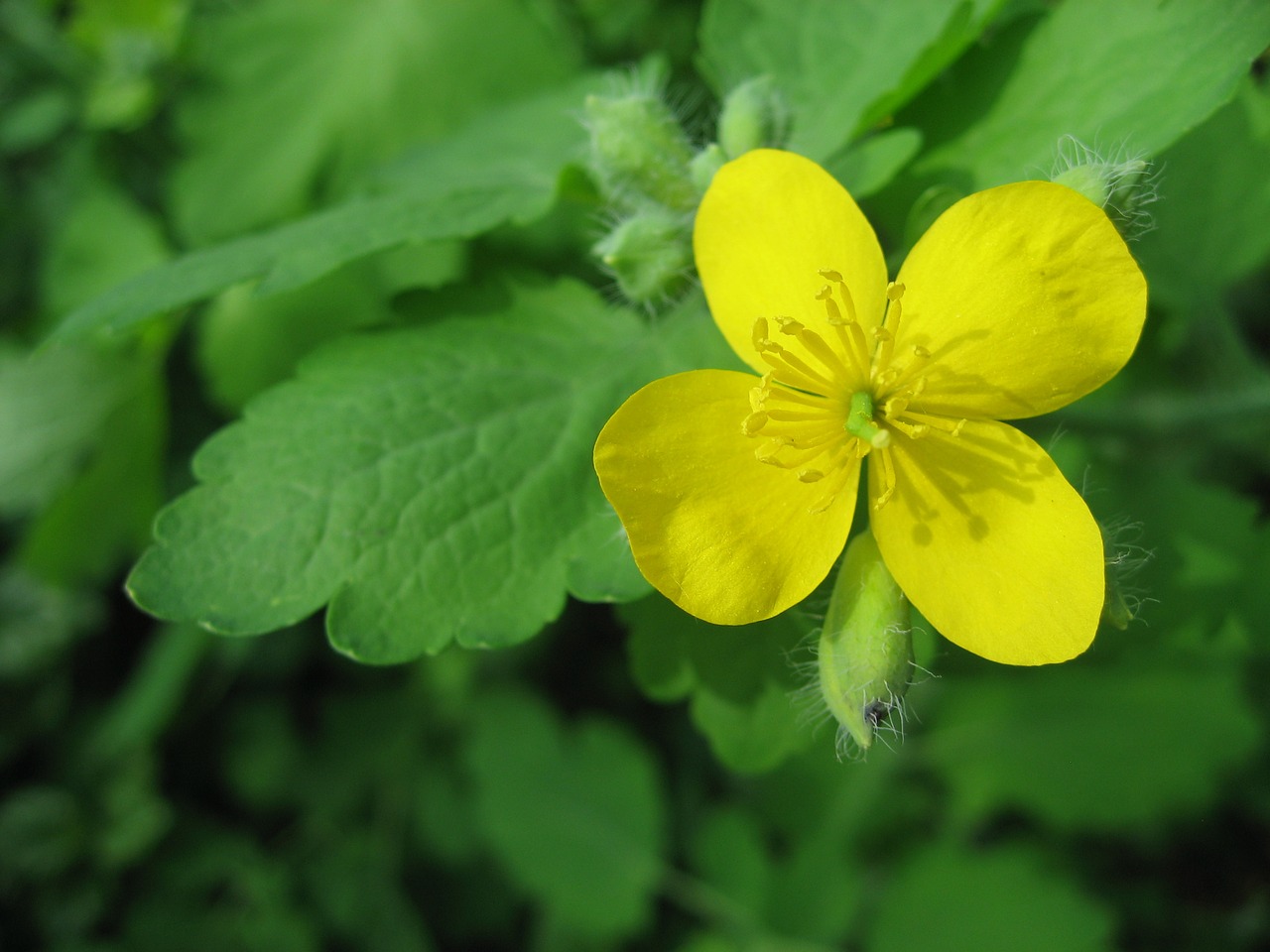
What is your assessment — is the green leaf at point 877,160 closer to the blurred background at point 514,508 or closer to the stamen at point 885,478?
the blurred background at point 514,508

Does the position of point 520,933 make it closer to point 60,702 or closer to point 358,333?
point 60,702

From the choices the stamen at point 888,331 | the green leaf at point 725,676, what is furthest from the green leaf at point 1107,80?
the green leaf at point 725,676

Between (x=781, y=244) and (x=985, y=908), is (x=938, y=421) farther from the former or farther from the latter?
(x=985, y=908)

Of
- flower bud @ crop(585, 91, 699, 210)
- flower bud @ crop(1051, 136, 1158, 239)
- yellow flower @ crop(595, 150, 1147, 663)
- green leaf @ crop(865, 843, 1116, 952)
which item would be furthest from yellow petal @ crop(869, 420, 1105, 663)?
green leaf @ crop(865, 843, 1116, 952)

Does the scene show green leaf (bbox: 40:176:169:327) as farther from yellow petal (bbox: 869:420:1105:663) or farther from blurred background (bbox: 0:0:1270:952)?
yellow petal (bbox: 869:420:1105:663)

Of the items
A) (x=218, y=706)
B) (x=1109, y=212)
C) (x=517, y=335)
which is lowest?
(x=218, y=706)

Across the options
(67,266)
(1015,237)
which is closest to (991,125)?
(1015,237)

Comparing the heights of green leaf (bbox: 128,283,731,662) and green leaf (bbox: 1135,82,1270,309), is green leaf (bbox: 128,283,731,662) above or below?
above
